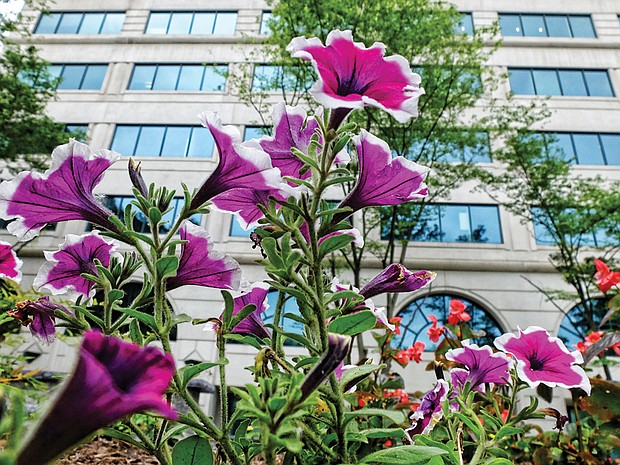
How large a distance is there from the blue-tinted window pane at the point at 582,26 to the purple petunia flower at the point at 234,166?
17.6m

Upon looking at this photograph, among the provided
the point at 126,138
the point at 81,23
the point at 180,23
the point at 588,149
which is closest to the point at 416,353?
the point at 588,149

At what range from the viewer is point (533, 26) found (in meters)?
14.1

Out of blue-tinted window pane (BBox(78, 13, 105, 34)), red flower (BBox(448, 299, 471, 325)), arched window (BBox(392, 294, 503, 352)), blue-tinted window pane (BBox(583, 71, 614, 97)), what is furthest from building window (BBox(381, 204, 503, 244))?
blue-tinted window pane (BBox(78, 13, 105, 34))

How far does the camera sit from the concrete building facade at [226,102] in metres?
11.1

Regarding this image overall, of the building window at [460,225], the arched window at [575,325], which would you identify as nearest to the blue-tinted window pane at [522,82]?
the building window at [460,225]

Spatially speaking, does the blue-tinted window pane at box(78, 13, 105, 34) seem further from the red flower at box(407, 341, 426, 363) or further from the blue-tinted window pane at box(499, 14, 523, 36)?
the red flower at box(407, 341, 426, 363)

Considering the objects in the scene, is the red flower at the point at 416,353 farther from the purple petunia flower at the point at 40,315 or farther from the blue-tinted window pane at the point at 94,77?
the blue-tinted window pane at the point at 94,77

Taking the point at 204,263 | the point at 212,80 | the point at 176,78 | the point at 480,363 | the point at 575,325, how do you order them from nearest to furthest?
the point at 204,263
the point at 480,363
the point at 575,325
the point at 212,80
the point at 176,78

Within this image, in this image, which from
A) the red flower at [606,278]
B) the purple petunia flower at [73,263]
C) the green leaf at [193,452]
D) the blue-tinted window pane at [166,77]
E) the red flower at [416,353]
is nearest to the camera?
the green leaf at [193,452]

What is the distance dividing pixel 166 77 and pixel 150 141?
2681mm

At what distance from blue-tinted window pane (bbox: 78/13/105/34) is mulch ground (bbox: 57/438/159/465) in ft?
55.5

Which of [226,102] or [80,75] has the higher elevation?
[80,75]

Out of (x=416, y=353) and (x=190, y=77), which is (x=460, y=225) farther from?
(x=190, y=77)

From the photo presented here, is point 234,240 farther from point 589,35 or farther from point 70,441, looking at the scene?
point 589,35
